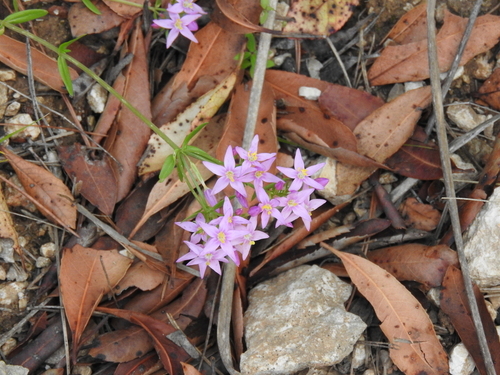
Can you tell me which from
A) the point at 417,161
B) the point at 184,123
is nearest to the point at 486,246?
the point at 417,161

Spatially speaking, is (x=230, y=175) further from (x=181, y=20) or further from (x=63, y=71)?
(x=63, y=71)

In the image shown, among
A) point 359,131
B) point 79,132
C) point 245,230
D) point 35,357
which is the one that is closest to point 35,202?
point 79,132

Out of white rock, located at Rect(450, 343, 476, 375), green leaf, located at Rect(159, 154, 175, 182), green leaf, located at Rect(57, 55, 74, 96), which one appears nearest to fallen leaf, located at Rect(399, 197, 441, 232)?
white rock, located at Rect(450, 343, 476, 375)

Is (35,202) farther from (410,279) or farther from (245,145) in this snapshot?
(410,279)

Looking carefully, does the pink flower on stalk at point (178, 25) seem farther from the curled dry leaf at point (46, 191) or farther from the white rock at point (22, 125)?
the curled dry leaf at point (46, 191)

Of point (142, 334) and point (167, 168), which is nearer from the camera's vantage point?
point (167, 168)

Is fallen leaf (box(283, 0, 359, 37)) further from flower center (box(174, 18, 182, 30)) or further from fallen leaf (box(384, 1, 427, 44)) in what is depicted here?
flower center (box(174, 18, 182, 30))
